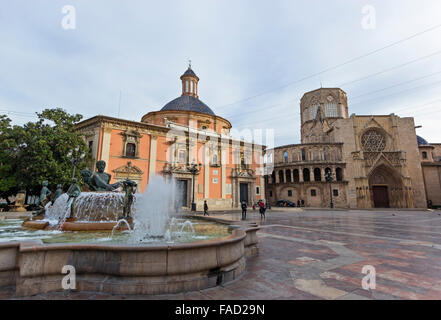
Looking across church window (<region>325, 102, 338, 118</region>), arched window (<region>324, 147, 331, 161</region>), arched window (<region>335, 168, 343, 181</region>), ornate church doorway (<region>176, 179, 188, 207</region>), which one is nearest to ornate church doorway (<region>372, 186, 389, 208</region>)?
arched window (<region>335, 168, 343, 181</region>)

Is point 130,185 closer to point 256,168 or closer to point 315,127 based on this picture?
point 256,168

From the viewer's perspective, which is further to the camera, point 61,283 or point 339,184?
point 339,184

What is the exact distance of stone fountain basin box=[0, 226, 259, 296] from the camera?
276 cm

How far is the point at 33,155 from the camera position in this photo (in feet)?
47.5

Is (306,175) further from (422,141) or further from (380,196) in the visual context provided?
(422,141)

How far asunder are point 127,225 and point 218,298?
3.91 metres

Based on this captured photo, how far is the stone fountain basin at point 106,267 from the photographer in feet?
9.07

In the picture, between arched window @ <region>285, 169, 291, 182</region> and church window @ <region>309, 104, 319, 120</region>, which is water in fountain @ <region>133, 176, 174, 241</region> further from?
church window @ <region>309, 104, 319, 120</region>

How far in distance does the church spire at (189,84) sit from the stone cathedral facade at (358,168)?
60.3ft

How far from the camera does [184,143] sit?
77.9ft

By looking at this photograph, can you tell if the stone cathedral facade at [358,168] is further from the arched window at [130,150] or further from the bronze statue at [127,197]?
the bronze statue at [127,197]

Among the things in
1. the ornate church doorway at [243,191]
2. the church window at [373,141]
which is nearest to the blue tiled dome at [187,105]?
the ornate church doorway at [243,191]

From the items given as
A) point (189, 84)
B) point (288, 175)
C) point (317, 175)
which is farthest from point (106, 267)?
point (288, 175)
